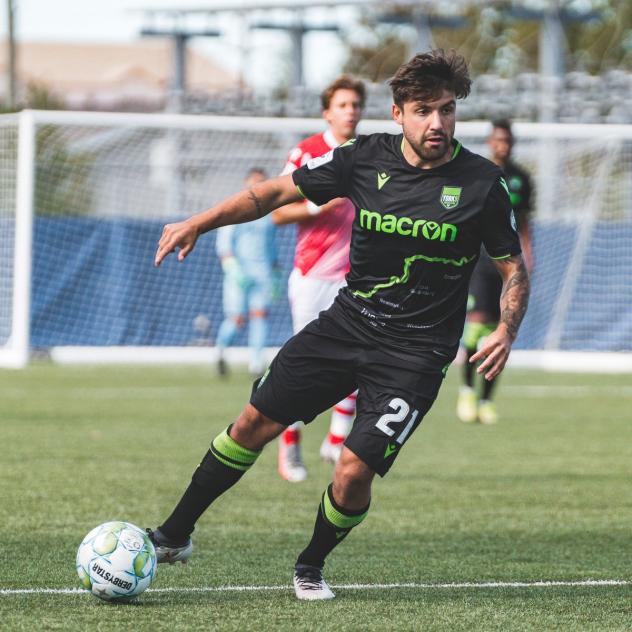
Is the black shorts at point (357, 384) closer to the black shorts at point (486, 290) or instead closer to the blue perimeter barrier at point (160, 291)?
the black shorts at point (486, 290)

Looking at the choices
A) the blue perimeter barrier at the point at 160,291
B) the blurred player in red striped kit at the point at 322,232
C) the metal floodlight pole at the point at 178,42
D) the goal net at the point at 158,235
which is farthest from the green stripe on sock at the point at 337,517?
the metal floodlight pole at the point at 178,42

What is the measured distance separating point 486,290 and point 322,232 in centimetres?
358

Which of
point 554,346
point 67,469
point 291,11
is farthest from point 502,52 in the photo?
point 67,469

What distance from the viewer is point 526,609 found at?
5008 mm

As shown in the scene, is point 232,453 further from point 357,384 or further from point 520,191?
point 520,191

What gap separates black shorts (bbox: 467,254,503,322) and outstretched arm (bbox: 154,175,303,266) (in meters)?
6.42

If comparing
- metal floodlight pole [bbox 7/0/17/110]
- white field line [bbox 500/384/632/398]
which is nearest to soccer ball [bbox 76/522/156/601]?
white field line [bbox 500/384/632/398]

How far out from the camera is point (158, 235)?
60.8ft

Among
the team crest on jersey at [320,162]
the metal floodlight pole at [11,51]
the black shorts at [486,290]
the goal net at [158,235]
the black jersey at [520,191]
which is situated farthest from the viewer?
the metal floodlight pole at [11,51]

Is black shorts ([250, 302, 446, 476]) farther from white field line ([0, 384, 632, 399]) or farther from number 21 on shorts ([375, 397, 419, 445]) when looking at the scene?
white field line ([0, 384, 632, 399])

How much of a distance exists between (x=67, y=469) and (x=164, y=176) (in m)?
10.5

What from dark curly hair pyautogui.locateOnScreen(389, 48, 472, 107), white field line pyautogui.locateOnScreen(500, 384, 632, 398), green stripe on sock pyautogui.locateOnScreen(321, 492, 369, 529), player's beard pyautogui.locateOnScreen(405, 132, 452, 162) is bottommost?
white field line pyautogui.locateOnScreen(500, 384, 632, 398)

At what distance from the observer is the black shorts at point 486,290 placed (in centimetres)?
1153

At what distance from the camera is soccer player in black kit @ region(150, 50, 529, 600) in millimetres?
5016
